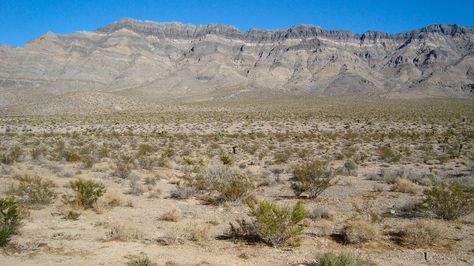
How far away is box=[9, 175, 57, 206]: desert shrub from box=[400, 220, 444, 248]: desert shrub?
9915mm

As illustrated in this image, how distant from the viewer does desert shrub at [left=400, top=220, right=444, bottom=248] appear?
8977 mm

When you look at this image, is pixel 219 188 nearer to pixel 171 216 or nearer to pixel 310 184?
pixel 171 216

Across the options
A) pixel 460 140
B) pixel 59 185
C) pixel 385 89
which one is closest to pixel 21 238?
pixel 59 185

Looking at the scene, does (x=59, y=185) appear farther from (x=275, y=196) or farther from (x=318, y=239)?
(x=318, y=239)

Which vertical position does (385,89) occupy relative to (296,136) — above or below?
above

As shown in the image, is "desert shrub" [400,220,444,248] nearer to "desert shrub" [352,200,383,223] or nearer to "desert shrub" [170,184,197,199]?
"desert shrub" [352,200,383,223]

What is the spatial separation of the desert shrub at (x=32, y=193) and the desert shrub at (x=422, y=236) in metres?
9.92

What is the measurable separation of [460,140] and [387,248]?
29128 mm

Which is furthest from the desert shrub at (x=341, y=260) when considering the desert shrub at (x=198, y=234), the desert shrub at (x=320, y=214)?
the desert shrub at (x=320, y=214)

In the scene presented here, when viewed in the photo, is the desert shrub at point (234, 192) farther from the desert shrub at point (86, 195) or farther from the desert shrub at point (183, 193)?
the desert shrub at point (86, 195)

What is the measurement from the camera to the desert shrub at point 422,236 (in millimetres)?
8977

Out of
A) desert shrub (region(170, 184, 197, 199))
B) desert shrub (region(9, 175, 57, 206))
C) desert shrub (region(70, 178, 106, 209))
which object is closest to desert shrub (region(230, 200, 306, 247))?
desert shrub (region(170, 184, 197, 199))

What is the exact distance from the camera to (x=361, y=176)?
18.3 meters

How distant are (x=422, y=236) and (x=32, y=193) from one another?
10804 millimetres
